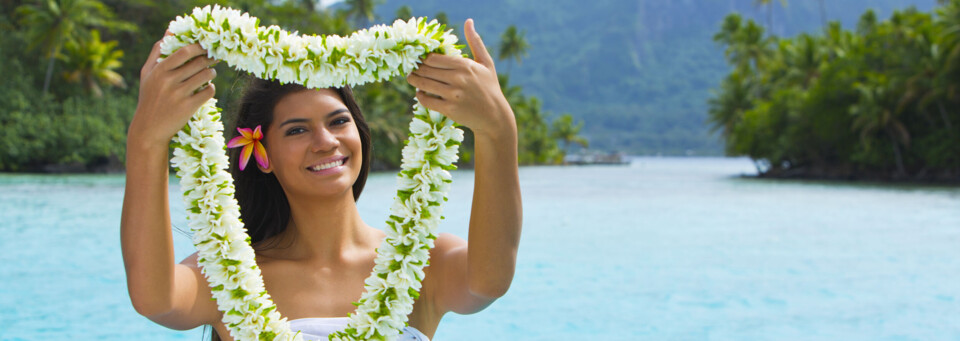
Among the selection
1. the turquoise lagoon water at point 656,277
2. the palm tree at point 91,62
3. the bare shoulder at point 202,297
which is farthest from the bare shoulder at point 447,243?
the palm tree at point 91,62

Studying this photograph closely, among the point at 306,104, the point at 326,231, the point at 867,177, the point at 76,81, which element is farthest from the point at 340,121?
the point at 867,177

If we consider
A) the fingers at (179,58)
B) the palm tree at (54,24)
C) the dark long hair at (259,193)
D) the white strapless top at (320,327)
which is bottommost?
the white strapless top at (320,327)

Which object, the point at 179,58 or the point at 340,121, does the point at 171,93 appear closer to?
the point at 179,58

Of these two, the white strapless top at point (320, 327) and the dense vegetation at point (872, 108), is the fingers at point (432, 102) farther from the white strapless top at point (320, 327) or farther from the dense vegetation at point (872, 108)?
the dense vegetation at point (872, 108)

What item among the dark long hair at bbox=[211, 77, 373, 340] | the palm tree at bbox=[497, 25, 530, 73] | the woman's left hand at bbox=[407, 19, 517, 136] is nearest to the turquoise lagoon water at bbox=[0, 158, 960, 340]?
the dark long hair at bbox=[211, 77, 373, 340]

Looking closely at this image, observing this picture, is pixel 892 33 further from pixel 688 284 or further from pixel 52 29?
pixel 52 29

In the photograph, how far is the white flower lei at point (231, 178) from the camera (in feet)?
6.27

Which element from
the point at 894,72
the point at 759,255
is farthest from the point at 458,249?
the point at 894,72

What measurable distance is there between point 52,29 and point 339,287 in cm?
3890

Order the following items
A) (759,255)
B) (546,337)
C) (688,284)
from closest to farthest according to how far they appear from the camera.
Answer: (546,337), (688,284), (759,255)

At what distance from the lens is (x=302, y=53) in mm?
1980

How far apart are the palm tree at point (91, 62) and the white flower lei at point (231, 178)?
131ft

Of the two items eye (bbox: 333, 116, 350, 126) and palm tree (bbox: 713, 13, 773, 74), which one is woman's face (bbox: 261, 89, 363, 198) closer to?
eye (bbox: 333, 116, 350, 126)

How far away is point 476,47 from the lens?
6.25ft
